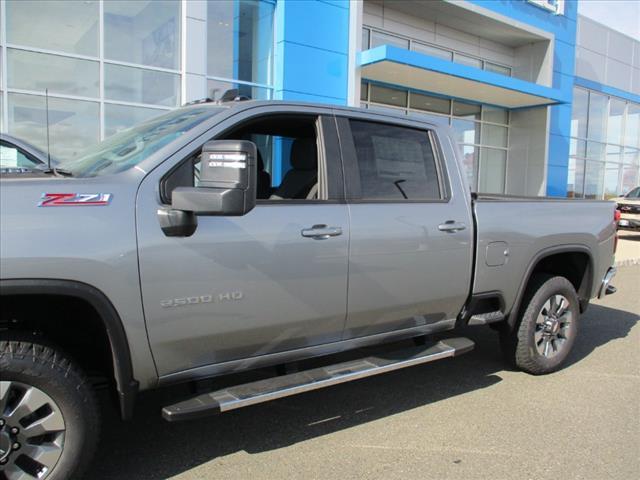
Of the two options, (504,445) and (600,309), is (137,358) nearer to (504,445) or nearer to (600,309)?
(504,445)

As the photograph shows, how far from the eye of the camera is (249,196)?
262cm

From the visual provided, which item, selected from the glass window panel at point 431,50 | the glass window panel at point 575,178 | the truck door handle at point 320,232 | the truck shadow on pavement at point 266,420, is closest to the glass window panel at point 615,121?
the glass window panel at point 575,178

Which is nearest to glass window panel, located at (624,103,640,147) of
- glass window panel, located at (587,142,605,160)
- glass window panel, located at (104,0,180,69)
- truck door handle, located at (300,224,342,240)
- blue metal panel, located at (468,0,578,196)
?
glass window panel, located at (587,142,605,160)

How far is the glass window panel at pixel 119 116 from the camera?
35.6 ft

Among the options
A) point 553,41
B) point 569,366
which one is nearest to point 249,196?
point 569,366

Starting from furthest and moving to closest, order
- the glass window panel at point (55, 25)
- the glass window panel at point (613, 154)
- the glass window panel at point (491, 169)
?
the glass window panel at point (613, 154)
the glass window panel at point (491, 169)
the glass window panel at point (55, 25)

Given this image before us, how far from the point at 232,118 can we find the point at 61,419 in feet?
5.84

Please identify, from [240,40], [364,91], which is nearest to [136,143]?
[240,40]

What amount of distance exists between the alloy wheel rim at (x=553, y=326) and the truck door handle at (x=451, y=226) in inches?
49.4

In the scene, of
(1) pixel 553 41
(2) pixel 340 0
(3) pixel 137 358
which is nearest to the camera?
(3) pixel 137 358

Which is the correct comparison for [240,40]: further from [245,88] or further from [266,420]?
[266,420]

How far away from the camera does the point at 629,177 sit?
28.2m

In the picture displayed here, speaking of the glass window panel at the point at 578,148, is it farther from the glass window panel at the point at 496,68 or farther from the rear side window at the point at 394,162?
the rear side window at the point at 394,162

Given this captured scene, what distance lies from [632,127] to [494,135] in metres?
11.1
